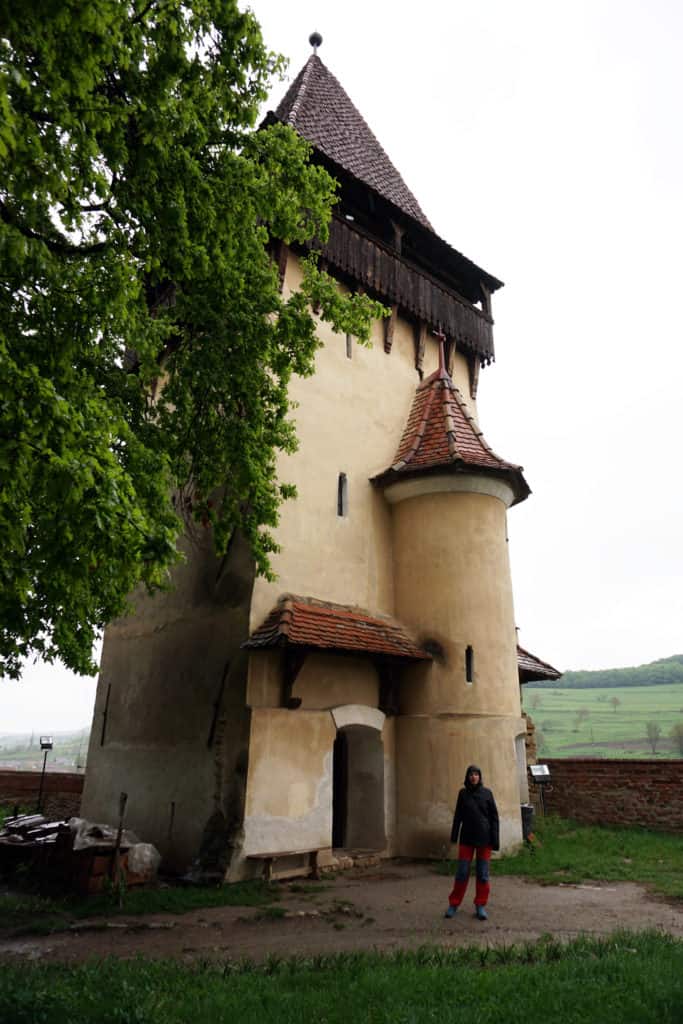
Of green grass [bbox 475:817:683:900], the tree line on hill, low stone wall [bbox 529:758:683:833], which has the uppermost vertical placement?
the tree line on hill

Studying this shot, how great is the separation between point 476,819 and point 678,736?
67.8m

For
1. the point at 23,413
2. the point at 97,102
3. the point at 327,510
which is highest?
the point at 97,102

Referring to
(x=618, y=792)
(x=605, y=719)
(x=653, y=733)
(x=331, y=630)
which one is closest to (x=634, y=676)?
(x=605, y=719)

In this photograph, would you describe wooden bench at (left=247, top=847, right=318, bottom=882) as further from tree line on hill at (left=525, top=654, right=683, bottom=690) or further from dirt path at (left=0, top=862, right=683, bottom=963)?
tree line on hill at (left=525, top=654, right=683, bottom=690)

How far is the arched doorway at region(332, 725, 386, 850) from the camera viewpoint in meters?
11.8

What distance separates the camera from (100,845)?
364 inches

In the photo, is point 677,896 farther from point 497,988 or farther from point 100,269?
point 100,269

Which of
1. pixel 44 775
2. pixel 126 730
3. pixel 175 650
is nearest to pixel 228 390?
pixel 175 650

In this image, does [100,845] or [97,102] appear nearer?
[97,102]

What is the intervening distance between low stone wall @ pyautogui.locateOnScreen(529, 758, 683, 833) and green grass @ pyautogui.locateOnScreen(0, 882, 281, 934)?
8.38 metres

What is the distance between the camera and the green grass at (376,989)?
4.45 metres

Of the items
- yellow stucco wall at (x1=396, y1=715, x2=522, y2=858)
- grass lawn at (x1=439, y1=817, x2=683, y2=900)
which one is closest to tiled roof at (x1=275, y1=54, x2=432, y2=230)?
yellow stucco wall at (x1=396, y1=715, x2=522, y2=858)

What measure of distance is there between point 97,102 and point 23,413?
286 cm

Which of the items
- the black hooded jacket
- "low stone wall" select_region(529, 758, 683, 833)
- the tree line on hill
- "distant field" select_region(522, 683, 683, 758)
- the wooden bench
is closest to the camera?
the black hooded jacket
